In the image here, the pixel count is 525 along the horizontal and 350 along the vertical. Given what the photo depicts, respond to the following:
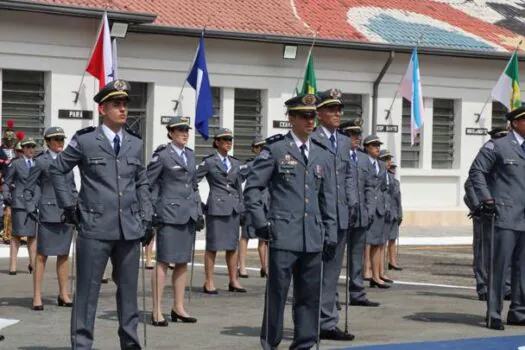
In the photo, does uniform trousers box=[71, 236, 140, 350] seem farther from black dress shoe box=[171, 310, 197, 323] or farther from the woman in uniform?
black dress shoe box=[171, 310, 197, 323]

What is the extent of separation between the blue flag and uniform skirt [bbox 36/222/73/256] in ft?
37.5

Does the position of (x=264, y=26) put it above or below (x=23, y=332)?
above

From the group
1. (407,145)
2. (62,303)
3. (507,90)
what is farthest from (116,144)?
(407,145)

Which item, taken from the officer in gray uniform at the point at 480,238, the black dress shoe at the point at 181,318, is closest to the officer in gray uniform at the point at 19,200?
the black dress shoe at the point at 181,318

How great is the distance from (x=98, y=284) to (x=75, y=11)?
1765 centimetres

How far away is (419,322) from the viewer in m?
15.4

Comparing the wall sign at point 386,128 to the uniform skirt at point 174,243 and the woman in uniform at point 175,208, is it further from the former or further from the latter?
the uniform skirt at point 174,243

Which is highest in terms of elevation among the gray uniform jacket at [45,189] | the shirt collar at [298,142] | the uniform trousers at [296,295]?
the shirt collar at [298,142]

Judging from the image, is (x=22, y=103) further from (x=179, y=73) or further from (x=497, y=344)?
(x=497, y=344)

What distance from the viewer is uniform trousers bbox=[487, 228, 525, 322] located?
1478 cm

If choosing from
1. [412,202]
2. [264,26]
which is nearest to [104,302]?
[264,26]

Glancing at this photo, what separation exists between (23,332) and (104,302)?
3110 mm

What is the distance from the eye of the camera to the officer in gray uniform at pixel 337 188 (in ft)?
44.6

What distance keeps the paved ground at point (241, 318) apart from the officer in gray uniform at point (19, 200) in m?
0.45
